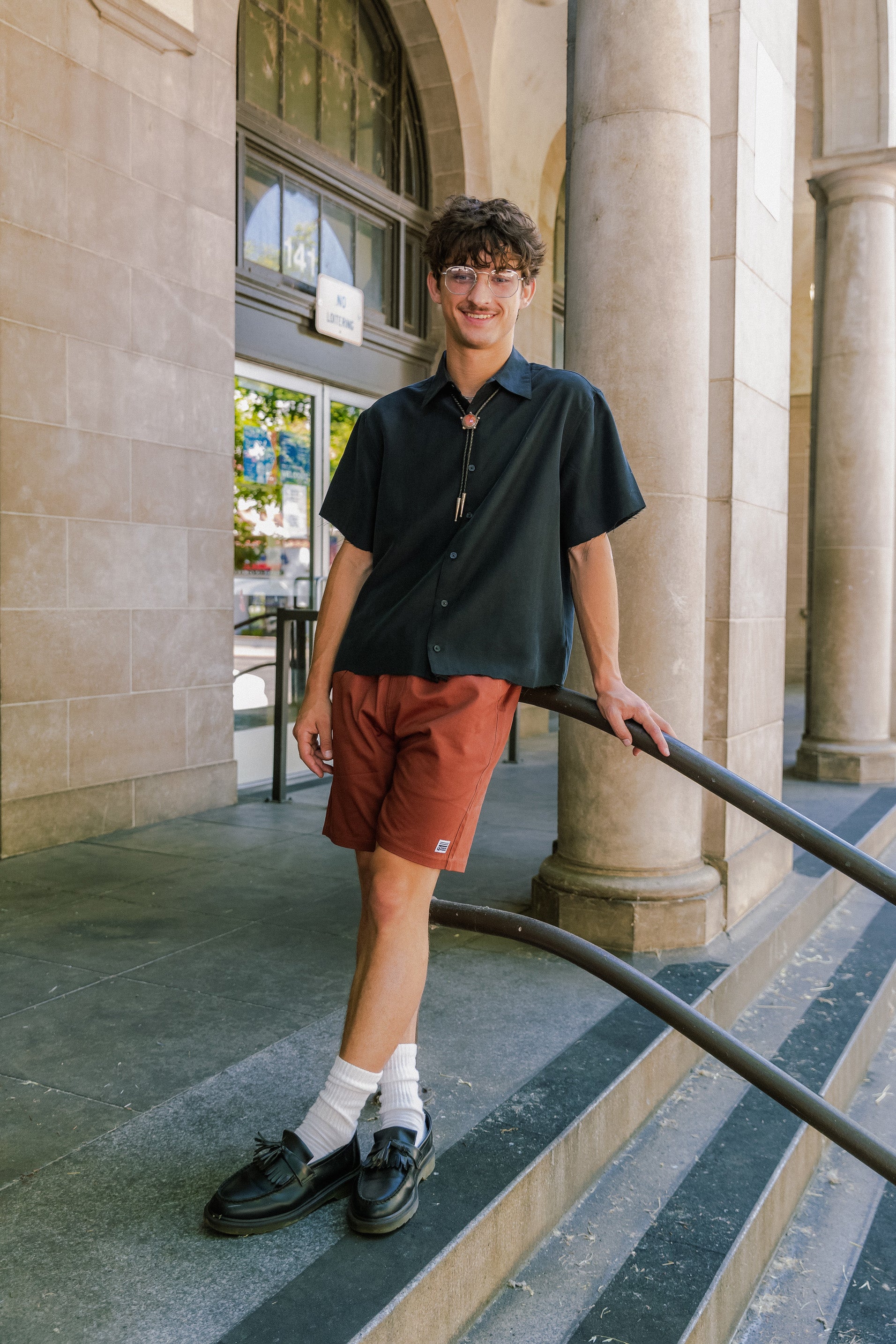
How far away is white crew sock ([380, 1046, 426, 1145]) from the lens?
7.24 feet

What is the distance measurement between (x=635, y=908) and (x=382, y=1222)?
1891 mm

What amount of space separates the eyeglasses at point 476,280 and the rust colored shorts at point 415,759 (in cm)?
70

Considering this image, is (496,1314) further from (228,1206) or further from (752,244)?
(752,244)

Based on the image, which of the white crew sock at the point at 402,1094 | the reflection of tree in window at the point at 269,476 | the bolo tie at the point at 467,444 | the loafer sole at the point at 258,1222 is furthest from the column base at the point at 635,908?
the reflection of tree in window at the point at 269,476

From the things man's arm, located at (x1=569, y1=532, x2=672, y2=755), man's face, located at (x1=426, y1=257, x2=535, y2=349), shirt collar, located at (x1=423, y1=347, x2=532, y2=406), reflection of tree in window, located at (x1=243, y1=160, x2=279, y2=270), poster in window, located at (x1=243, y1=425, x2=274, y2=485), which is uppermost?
reflection of tree in window, located at (x1=243, y1=160, x2=279, y2=270)

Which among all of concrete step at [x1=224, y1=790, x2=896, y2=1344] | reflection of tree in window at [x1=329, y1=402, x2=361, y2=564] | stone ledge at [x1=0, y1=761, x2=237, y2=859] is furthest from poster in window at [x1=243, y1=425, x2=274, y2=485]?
concrete step at [x1=224, y1=790, x2=896, y2=1344]

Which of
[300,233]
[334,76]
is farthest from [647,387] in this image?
[334,76]

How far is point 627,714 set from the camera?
2.11 m

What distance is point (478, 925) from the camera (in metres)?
2.49

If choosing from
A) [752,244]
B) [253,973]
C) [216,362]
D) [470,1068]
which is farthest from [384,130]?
[470,1068]

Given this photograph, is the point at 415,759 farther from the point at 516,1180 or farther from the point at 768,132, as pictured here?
the point at 768,132

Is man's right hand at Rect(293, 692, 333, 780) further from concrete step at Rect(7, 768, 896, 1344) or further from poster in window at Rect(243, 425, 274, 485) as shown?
poster in window at Rect(243, 425, 274, 485)

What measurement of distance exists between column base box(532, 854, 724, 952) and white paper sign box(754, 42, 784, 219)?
8.36 feet

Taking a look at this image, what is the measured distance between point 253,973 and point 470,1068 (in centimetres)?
88
